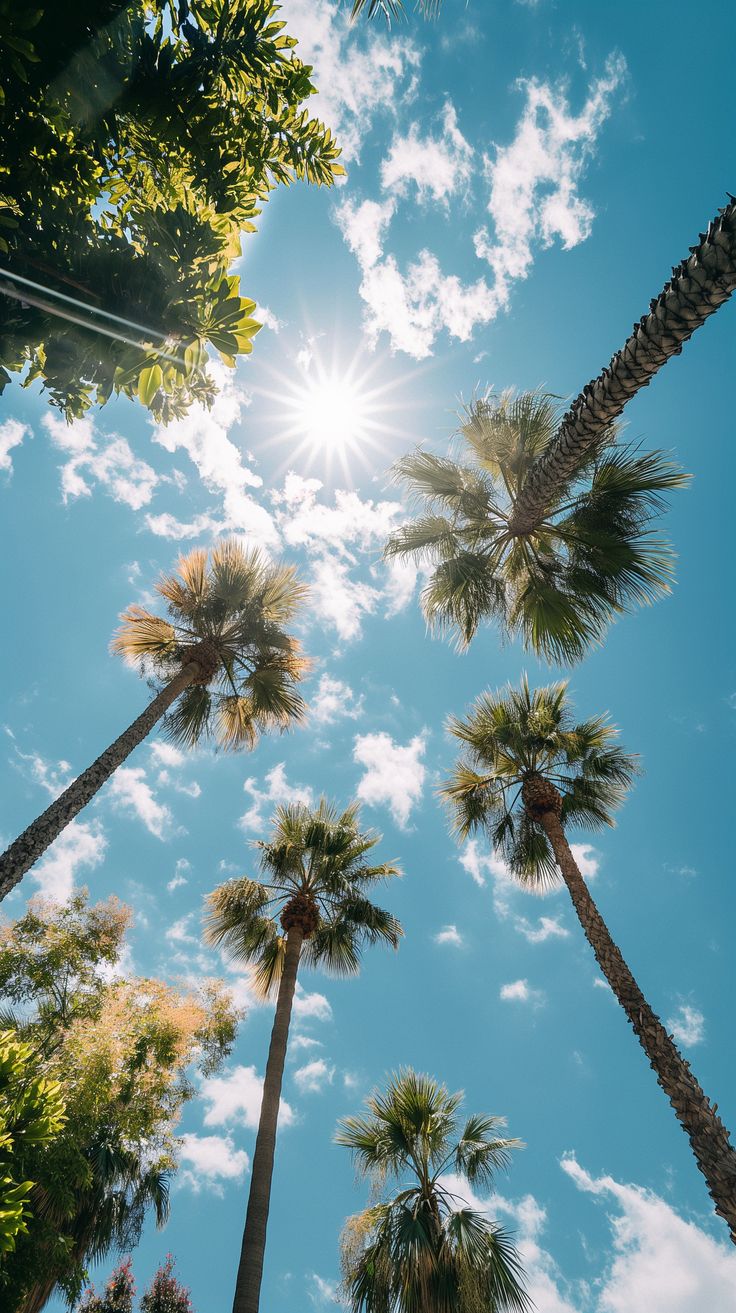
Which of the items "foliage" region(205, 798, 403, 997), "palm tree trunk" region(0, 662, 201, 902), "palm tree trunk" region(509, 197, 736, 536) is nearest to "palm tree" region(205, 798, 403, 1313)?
"foliage" region(205, 798, 403, 997)

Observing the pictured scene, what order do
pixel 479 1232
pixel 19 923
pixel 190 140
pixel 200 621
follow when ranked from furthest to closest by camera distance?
pixel 19 923
pixel 200 621
pixel 479 1232
pixel 190 140

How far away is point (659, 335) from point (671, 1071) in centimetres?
800

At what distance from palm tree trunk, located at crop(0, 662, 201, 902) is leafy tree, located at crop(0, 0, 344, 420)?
465cm

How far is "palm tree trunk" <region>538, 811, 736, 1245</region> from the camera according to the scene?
6011 millimetres

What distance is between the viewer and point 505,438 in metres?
9.45

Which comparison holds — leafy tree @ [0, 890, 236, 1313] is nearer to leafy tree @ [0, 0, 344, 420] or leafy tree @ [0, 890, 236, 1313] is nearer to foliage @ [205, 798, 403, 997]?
foliage @ [205, 798, 403, 997]

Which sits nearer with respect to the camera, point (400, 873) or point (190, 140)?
point (190, 140)

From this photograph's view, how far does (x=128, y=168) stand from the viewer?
13.3ft

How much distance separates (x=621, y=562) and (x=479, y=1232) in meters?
10.6

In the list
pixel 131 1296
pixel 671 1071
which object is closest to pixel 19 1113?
pixel 671 1071

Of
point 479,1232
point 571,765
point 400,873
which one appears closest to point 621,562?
point 571,765

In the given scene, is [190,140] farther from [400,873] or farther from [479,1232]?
[479,1232]

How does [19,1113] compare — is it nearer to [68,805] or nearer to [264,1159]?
[68,805]

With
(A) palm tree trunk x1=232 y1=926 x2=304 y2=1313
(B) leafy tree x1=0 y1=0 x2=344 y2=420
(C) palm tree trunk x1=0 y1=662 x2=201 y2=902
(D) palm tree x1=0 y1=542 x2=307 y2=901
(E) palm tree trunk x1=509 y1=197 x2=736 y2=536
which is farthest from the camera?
(D) palm tree x1=0 y1=542 x2=307 y2=901
